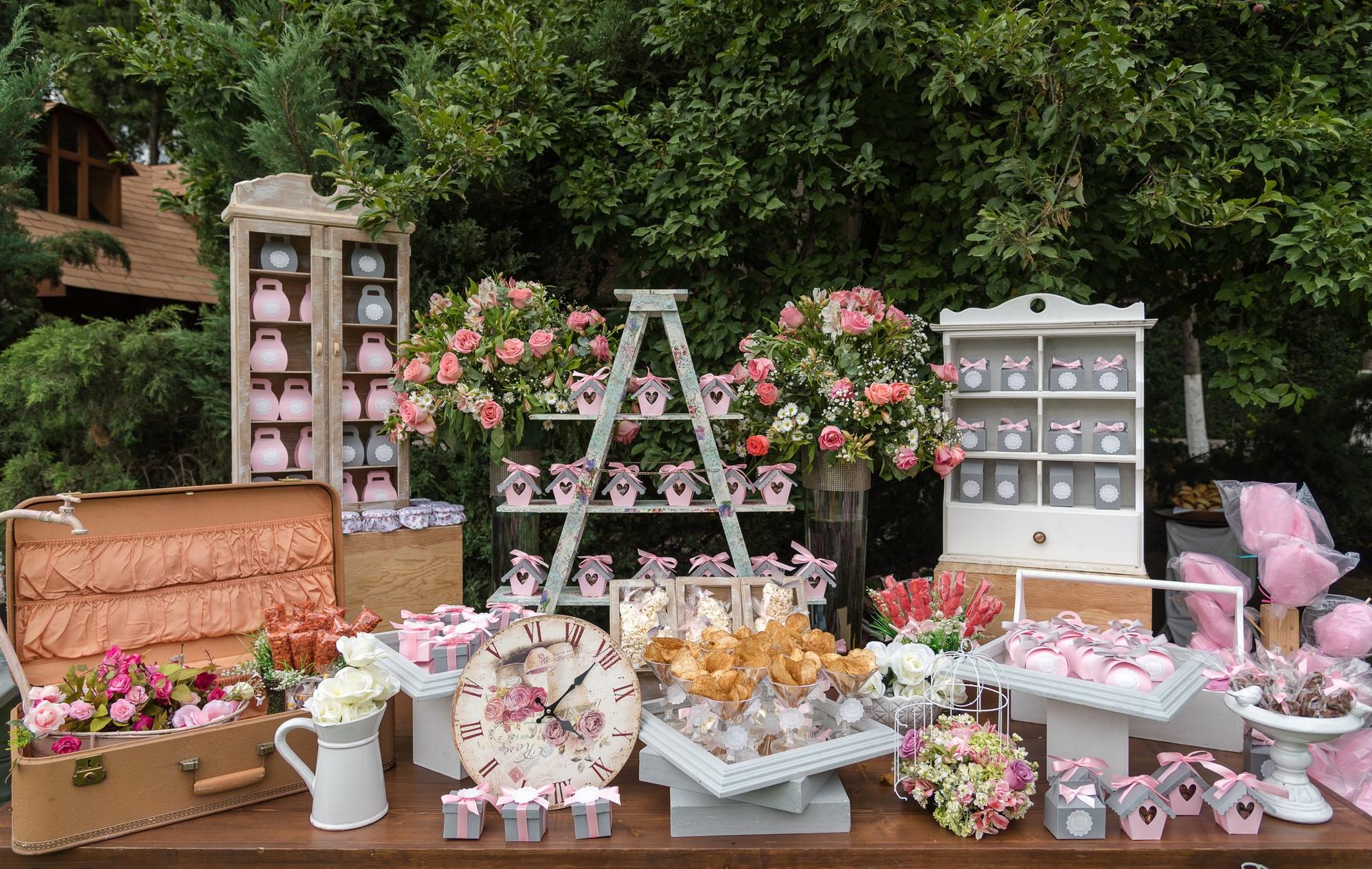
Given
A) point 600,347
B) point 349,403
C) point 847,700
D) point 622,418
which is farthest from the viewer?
point 349,403

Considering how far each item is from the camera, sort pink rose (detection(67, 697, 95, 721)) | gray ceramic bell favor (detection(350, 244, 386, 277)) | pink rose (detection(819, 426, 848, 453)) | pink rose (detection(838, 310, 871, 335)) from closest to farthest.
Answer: pink rose (detection(67, 697, 95, 721))
pink rose (detection(819, 426, 848, 453))
pink rose (detection(838, 310, 871, 335))
gray ceramic bell favor (detection(350, 244, 386, 277))

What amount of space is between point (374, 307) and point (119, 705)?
2.16 meters

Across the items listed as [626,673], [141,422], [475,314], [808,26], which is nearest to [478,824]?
[626,673]

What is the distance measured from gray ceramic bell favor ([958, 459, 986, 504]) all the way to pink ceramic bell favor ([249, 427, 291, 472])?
Result: 9.67 ft

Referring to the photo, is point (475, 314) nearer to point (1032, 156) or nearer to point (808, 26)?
point (808, 26)

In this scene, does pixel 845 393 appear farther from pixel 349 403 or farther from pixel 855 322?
pixel 349 403

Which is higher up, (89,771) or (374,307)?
(374,307)

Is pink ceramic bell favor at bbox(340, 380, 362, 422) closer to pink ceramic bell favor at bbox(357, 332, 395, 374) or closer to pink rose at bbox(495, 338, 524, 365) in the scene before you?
pink ceramic bell favor at bbox(357, 332, 395, 374)

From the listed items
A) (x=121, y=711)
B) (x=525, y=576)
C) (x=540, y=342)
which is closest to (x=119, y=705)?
(x=121, y=711)

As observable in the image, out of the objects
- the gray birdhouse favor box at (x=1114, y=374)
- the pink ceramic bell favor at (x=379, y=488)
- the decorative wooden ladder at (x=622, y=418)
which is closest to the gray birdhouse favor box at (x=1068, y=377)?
the gray birdhouse favor box at (x=1114, y=374)

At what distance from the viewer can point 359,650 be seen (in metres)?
1.95

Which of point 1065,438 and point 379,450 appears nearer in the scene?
point 1065,438

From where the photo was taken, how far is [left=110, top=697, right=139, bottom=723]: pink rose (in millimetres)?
1897

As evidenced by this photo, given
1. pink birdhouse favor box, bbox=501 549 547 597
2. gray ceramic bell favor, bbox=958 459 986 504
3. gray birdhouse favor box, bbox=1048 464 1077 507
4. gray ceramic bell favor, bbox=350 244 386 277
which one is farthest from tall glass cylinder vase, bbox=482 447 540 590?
gray birdhouse favor box, bbox=1048 464 1077 507
